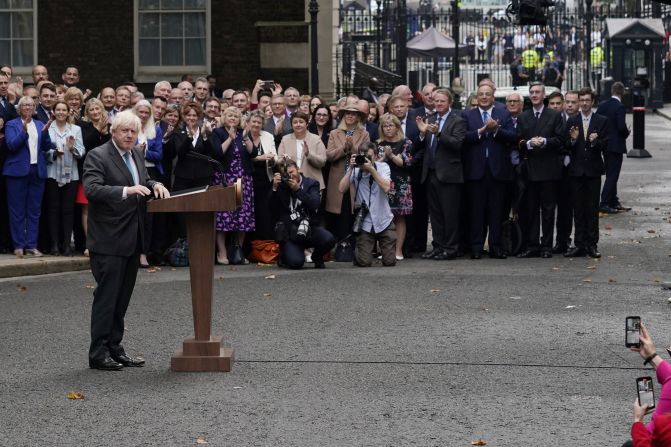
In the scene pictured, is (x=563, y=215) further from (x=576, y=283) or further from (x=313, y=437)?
(x=313, y=437)

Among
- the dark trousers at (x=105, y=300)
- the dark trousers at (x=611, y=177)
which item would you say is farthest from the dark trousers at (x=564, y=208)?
the dark trousers at (x=105, y=300)

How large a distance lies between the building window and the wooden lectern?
16.6 m

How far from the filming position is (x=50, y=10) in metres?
26.8

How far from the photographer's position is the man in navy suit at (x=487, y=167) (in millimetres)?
17688

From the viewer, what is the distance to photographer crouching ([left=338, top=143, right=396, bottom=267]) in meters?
17.0

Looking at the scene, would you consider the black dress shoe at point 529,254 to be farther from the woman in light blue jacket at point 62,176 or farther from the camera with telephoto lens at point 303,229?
the woman in light blue jacket at point 62,176

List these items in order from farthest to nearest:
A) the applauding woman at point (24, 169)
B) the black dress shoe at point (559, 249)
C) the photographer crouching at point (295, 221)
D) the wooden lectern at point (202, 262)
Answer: the black dress shoe at point (559, 249)
the applauding woman at point (24, 169)
the photographer crouching at point (295, 221)
the wooden lectern at point (202, 262)

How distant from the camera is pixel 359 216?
1714 cm

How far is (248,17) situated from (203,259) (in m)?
16.0

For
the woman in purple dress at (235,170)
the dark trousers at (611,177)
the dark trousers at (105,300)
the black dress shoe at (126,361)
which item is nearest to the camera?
the dark trousers at (105,300)

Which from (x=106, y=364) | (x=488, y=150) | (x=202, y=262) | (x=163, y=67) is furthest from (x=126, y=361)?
(x=163, y=67)

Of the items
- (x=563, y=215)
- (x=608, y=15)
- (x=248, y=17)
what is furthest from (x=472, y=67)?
(x=563, y=215)

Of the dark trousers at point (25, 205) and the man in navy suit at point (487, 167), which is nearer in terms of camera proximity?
the dark trousers at point (25, 205)

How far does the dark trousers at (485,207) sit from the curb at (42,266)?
4689 millimetres
